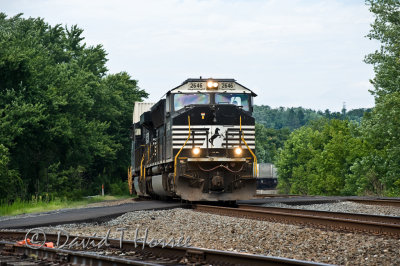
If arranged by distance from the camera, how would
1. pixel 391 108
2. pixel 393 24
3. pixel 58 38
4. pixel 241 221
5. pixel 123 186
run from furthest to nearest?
1. pixel 58 38
2. pixel 123 186
3. pixel 393 24
4. pixel 391 108
5. pixel 241 221

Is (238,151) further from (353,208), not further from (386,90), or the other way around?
(386,90)

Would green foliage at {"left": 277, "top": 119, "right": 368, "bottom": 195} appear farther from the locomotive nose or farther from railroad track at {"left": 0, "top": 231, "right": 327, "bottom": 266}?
railroad track at {"left": 0, "top": 231, "right": 327, "bottom": 266}

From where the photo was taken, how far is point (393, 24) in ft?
158

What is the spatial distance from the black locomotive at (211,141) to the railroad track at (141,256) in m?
9.72

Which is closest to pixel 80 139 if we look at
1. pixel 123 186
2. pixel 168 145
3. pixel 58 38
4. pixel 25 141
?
pixel 25 141

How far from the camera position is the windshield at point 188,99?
19.9 meters

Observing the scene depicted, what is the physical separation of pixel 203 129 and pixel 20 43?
22.7m

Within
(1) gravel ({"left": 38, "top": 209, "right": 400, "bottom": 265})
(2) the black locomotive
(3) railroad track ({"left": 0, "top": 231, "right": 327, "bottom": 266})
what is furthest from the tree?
(3) railroad track ({"left": 0, "top": 231, "right": 327, "bottom": 266})

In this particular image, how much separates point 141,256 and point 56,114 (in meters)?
28.8

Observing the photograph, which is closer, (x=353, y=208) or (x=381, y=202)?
(x=353, y=208)

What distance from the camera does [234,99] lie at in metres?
20.2

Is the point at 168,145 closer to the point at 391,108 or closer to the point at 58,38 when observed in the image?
the point at 391,108

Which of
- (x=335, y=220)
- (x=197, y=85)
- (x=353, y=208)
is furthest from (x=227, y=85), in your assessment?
(x=335, y=220)

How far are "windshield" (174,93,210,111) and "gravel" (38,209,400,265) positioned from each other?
5.34 metres
